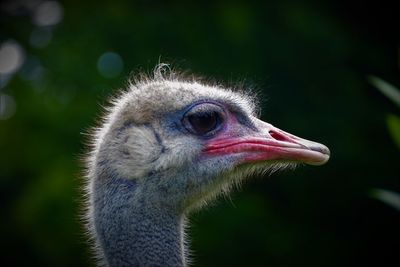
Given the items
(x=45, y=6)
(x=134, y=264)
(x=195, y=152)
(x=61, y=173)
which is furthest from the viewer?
(x=45, y=6)

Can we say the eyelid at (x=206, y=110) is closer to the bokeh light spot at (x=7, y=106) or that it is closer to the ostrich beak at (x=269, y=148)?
the ostrich beak at (x=269, y=148)

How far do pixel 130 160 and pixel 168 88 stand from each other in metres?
A: 0.46

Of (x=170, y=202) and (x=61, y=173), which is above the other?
(x=61, y=173)

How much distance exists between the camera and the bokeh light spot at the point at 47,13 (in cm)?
1356

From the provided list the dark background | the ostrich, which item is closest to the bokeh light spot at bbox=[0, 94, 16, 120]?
the dark background

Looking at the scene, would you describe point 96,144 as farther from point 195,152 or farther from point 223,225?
point 223,225

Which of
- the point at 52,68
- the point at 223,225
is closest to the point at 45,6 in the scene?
the point at 52,68

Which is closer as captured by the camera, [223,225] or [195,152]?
[195,152]

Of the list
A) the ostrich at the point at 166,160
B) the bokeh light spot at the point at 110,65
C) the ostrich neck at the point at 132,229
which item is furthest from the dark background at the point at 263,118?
the ostrich neck at the point at 132,229

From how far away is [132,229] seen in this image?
455 cm

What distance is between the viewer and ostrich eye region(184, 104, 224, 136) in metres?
4.81

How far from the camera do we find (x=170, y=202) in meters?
4.70

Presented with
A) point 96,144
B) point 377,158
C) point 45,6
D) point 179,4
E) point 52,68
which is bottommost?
point 96,144

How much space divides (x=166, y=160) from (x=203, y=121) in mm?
305
